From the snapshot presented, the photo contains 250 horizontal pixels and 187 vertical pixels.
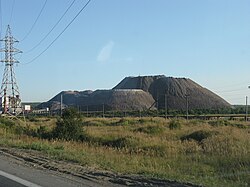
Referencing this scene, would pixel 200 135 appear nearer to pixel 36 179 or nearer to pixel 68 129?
pixel 68 129

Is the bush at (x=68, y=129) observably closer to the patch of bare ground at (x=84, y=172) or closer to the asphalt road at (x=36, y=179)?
the patch of bare ground at (x=84, y=172)

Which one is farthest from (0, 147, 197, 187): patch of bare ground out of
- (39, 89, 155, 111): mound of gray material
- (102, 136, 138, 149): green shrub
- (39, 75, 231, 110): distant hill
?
(39, 75, 231, 110): distant hill

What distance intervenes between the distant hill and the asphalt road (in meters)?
129

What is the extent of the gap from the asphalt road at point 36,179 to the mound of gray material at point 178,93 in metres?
133

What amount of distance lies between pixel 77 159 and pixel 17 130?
29597 mm

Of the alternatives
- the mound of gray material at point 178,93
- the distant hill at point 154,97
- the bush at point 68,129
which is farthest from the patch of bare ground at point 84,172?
the mound of gray material at point 178,93

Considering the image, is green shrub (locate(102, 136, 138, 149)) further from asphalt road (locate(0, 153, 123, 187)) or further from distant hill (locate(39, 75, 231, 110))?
distant hill (locate(39, 75, 231, 110))

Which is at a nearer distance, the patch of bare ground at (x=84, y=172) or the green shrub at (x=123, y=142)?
the patch of bare ground at (x=84, y=172)

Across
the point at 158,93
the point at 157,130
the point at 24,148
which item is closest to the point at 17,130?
the point at 157,130

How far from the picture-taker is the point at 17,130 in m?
45.1

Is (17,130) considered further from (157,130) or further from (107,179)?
(107,179)

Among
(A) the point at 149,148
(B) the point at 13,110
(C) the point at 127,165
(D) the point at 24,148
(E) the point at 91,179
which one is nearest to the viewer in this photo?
(E) the point at 91,179

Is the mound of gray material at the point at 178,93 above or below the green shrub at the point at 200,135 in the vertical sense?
above

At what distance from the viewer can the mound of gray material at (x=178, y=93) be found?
154m
